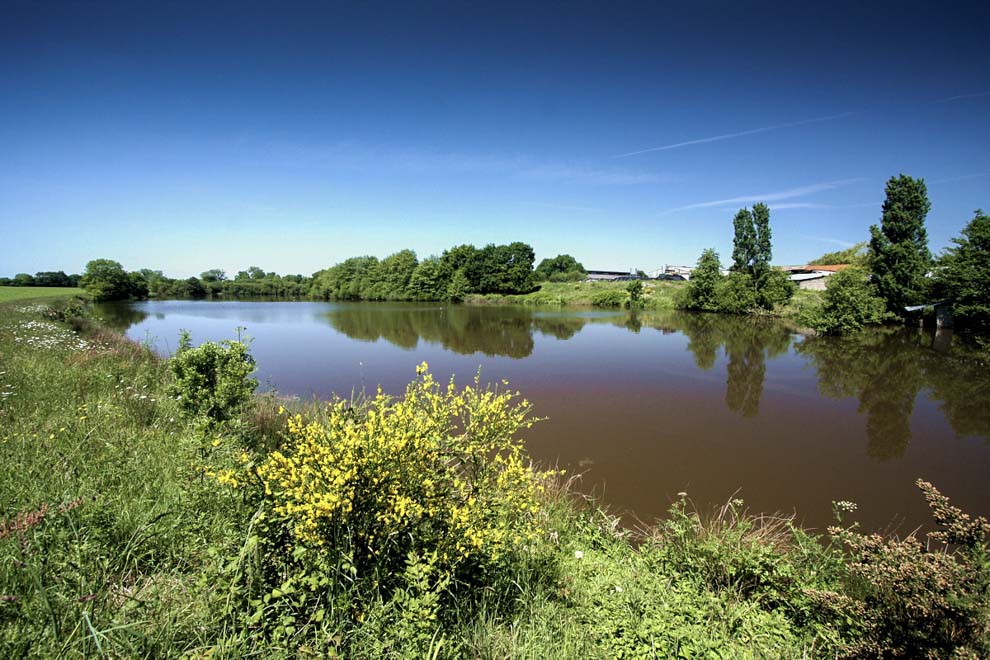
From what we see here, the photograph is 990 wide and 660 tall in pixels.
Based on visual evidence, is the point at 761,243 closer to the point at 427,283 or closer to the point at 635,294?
the point at 635,294

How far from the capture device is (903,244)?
27.5 metres

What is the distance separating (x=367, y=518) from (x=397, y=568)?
1.35ft

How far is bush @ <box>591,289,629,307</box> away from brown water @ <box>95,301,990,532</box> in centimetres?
2526

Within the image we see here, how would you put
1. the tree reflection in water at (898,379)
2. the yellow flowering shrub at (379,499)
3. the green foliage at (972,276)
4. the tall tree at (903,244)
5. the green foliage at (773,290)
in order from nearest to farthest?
the yellow flowering shrub at (379,499) → the tree reflection in water at (898,379) → the green foliage at (972,276) → the tall tree at (903,244) → the green foliage at (773,290)

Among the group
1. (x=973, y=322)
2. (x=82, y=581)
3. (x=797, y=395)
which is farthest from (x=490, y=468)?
(x=973, y=322)

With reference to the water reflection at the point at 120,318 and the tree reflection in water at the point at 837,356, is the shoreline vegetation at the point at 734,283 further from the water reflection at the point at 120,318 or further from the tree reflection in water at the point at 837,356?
the water reflection at the point at 120,318

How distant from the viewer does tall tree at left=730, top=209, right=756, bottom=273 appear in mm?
39594

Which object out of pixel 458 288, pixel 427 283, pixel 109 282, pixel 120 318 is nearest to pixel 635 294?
pixel 458 288

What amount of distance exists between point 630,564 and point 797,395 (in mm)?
11226

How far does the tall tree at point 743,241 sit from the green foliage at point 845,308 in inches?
506

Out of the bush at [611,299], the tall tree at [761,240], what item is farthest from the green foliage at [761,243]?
the bush at [611,299]

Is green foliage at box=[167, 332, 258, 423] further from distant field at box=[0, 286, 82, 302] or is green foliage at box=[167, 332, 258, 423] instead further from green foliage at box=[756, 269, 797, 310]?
green foliage at box=[756, 269, 797, 310]

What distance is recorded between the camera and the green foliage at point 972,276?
21858 mm

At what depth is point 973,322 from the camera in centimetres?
2309
